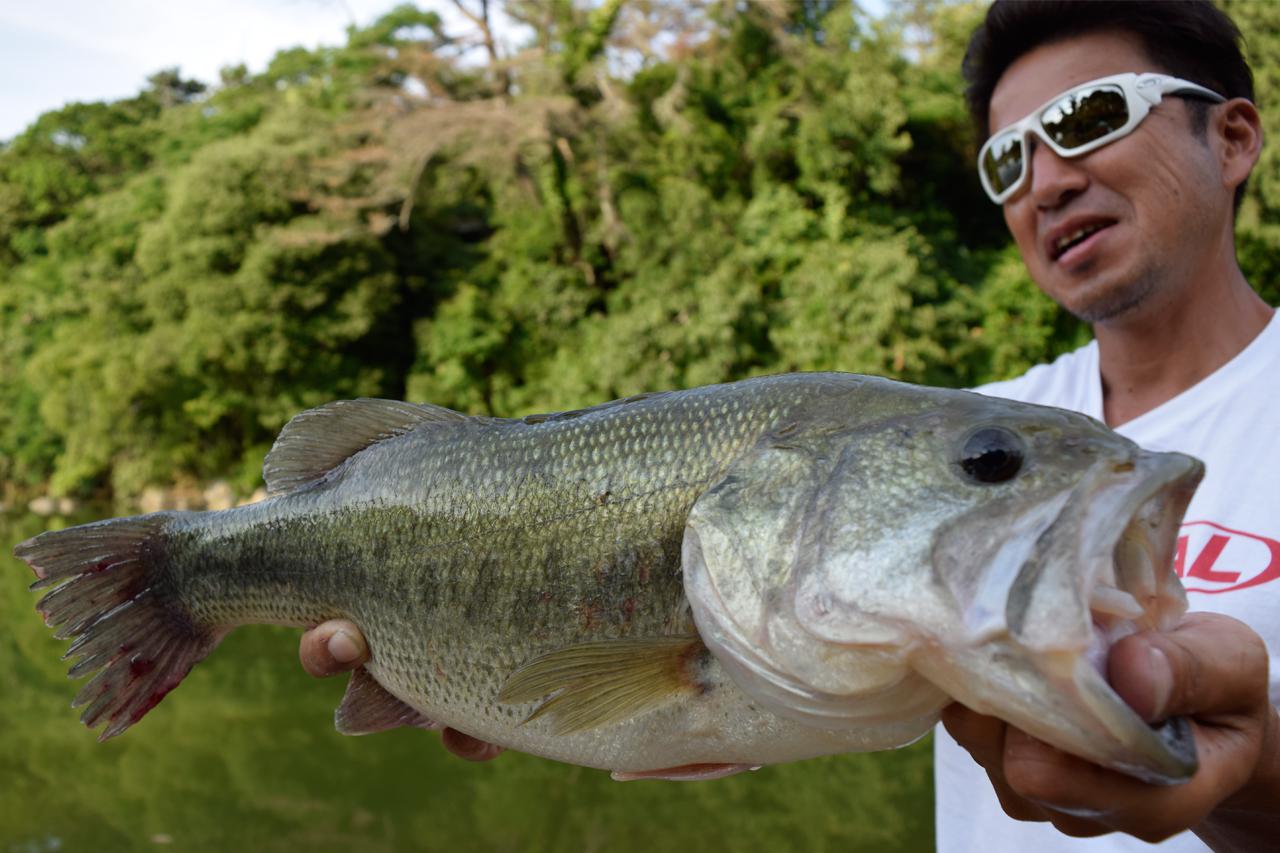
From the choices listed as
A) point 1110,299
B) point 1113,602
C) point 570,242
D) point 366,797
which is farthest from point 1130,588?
point 570,242

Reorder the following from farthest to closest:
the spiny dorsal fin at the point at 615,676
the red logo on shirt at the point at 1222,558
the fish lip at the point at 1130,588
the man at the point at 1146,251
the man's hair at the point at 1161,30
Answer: the man's hair at the point at 1161,30 < the man at the point at 1146,251 < the red logo on shirt at the point at 1222,558 < the spiny dorsal fin at the point at 615,676 < the fish lip at the point at 1130,588

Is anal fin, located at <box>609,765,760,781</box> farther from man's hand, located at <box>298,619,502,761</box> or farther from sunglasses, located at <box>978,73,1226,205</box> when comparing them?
sunglasses, located at <box>978,73,1226,205</box>

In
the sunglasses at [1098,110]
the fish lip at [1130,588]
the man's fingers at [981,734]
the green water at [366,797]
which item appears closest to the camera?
the fish lip at [1130,588]

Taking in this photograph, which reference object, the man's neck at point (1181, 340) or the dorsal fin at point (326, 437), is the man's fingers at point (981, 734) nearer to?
the dorsal fin at point (326, 437)

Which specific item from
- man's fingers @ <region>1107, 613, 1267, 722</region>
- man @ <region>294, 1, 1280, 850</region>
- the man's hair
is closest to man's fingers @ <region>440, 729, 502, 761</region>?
man @ <region>294, 1, 1280, 850</region>

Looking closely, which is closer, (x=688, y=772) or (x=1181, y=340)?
(x=688, y=772)

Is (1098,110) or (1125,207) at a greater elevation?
(1098,110)

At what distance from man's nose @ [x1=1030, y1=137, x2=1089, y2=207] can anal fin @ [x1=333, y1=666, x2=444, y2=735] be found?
2.02 metres

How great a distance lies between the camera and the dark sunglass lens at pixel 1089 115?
7.42 ft

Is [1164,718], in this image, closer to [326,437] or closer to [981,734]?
[981,734]

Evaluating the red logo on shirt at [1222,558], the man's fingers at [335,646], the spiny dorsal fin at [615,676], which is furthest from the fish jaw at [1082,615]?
the man's fingers at [335,646]

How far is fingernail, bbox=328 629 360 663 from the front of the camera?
6.13ft

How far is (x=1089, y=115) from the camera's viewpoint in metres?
2.29

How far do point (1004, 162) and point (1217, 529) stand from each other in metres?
1.16
